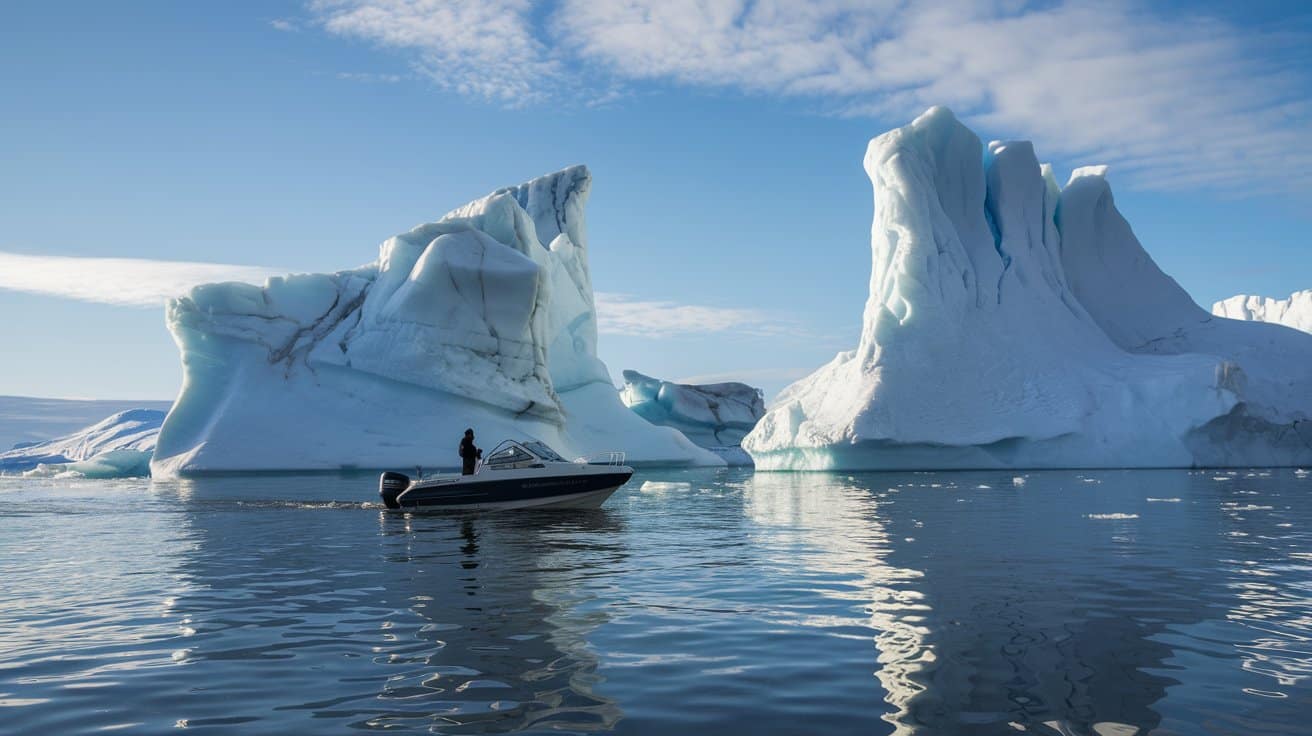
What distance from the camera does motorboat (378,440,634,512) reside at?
19.8 metres

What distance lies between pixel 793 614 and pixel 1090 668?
8.46 feet

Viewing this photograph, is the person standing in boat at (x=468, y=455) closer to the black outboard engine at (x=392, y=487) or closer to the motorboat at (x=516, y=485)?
the motorboat at (x=516, y=485)

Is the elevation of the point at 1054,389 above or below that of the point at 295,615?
above

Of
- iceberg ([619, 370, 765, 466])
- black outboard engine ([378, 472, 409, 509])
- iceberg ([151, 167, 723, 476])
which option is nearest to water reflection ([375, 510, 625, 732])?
black outboard engine ([378, 472, 409, 509])

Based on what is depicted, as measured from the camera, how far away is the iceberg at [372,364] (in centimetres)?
4212

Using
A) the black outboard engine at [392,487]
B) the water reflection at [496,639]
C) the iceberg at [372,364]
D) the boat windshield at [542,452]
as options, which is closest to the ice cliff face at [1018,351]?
the iceberg at [372,364]

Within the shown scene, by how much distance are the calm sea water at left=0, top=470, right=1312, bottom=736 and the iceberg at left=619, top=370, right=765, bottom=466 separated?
5295 cm

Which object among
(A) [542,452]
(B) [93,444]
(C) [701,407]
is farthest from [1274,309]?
(B) [93,444]

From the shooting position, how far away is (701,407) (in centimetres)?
7044

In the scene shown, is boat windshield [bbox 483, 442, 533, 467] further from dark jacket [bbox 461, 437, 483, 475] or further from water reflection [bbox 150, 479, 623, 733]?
water reflection [bbox 150, 479, 623, 733]

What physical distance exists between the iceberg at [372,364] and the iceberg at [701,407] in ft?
69.6

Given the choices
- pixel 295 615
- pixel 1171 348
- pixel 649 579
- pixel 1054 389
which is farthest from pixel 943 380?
pixel 295 615

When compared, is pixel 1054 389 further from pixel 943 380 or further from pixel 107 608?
pixel 107 608

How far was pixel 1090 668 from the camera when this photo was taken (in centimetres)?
636
